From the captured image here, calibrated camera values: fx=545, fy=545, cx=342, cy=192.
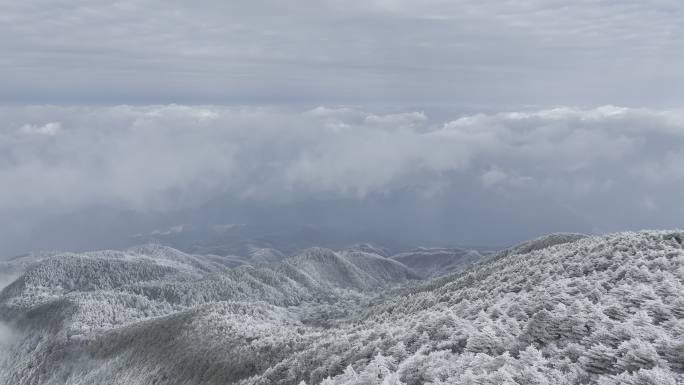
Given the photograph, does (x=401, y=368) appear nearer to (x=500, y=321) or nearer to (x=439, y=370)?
(x=439, y=370)

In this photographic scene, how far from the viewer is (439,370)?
2739 cm

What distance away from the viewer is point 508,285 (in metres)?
58.2

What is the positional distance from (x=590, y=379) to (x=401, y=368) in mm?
9789

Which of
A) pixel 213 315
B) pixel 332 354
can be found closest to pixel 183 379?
pixel 213 315

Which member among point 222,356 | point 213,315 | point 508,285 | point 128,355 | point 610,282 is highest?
point 610,282

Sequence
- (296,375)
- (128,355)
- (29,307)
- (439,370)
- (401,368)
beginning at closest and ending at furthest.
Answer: (439,370), (401,368), (296,375), (128,355), (29,307)

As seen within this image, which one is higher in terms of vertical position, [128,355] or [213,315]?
[213,315]

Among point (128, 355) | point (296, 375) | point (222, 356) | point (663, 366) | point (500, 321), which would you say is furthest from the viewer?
point (128, 355)

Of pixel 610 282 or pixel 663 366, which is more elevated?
pixel 663 366

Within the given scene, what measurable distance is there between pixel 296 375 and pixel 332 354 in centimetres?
309

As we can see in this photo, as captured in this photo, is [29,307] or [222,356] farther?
[29,307]

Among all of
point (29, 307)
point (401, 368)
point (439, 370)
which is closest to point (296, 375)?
point (401, 368)

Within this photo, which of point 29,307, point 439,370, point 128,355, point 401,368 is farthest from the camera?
point 29,307

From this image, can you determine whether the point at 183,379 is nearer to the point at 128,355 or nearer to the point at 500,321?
the point at 128,355
